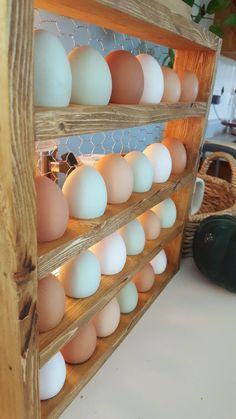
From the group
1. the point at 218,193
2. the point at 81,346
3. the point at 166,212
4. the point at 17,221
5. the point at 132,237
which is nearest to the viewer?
the point at 17,221

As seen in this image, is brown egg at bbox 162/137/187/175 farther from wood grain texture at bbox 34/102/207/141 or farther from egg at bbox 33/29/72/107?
egg at bbox 33/29/72/107

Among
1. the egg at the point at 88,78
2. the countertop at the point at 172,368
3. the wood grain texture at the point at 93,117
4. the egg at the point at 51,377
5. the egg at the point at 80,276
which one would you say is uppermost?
the egg at the point at 88,78

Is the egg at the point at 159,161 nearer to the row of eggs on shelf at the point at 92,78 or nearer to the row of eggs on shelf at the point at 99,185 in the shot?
the row of eggs on shelf at the point at 99,185

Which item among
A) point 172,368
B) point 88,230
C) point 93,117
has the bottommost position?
point 172,368

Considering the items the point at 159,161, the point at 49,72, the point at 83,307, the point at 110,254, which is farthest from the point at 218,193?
the point at 49,72

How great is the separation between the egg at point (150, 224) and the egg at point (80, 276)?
23 centimetres

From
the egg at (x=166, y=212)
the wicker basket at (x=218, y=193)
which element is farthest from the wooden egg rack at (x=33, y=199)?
the wicker basket at (x=218, y=193)

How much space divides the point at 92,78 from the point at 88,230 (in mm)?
195

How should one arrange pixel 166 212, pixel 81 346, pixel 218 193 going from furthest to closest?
pixel 218 193, pixel 166 212, pixel 81 346

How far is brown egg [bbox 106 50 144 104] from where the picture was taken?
50 cm

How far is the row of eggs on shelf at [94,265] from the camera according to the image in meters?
0.45

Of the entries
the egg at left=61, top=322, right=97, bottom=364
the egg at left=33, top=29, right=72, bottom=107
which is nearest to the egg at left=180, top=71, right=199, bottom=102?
the egg at left=33, top=29, right=72, bottom=107

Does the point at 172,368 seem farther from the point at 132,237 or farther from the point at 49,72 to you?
the point at 49,72

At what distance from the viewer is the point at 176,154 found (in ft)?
2.53
